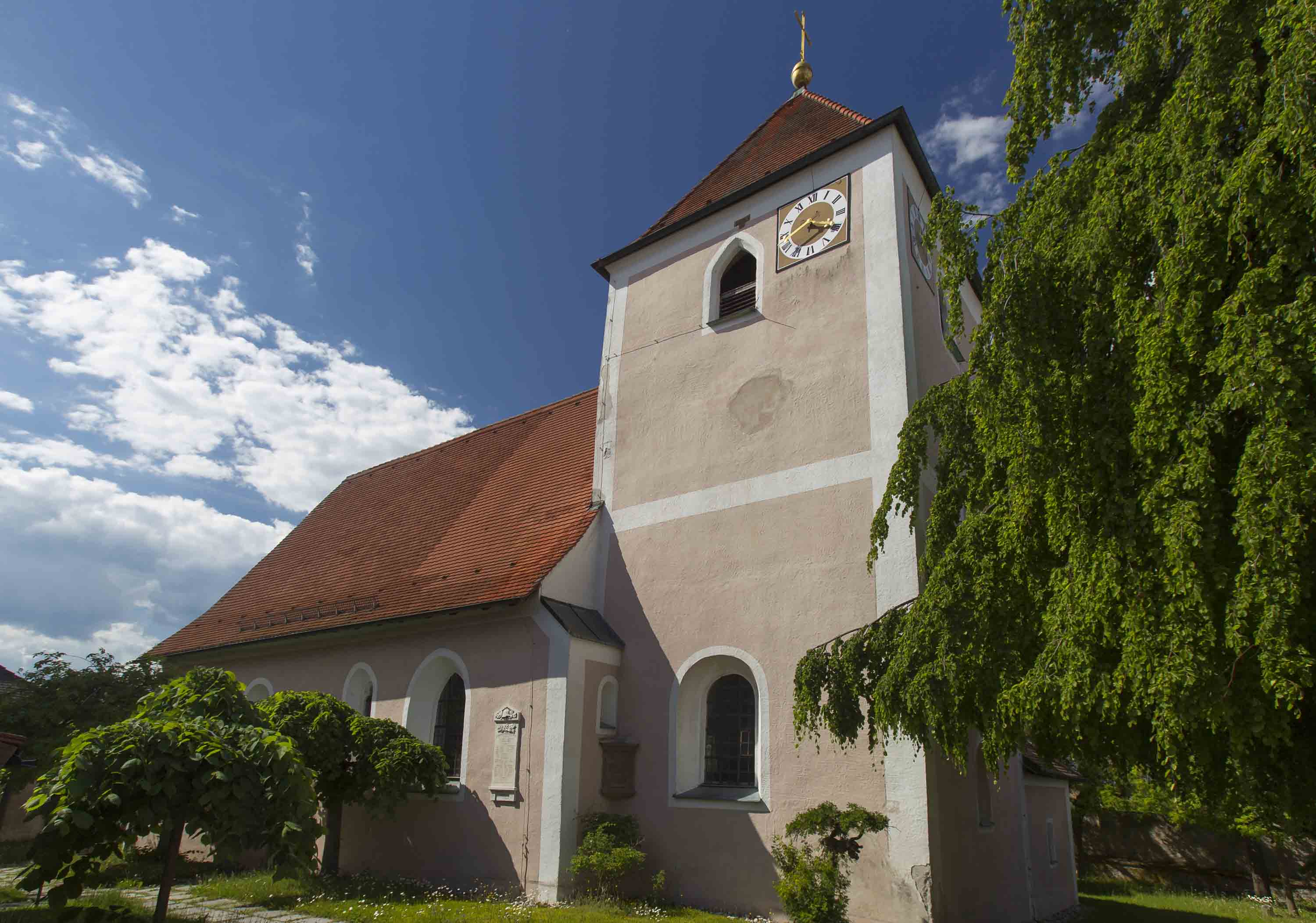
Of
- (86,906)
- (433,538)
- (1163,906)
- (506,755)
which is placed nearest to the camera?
(86,906)

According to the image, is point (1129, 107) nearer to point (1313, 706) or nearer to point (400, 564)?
point (1313, 706)

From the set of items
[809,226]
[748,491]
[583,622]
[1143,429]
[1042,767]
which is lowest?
Result: [1042,767]

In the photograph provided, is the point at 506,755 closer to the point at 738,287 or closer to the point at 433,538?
the point at 433,538

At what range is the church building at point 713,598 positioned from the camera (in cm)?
995

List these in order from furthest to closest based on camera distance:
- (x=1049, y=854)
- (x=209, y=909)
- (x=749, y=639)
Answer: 1. (x=1049, y=854)
2. (x=749, y=639)
3. (x=209, y=909)

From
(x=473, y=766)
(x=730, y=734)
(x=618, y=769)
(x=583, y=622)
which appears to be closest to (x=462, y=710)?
(x=473, y=766)

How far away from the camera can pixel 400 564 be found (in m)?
15.2

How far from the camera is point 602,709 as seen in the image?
11648 millimetres

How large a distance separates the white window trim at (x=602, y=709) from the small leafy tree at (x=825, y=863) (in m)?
3.18

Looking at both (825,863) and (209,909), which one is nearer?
(825,863)

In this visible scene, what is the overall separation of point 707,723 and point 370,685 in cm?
604

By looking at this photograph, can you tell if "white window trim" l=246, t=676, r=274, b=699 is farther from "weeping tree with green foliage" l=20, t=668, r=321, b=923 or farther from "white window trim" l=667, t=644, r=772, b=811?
"weeping tree with green foliage" l=20, t=668, r=321, b=923

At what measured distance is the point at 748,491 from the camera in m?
11.6

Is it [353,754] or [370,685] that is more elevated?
[370,685]
